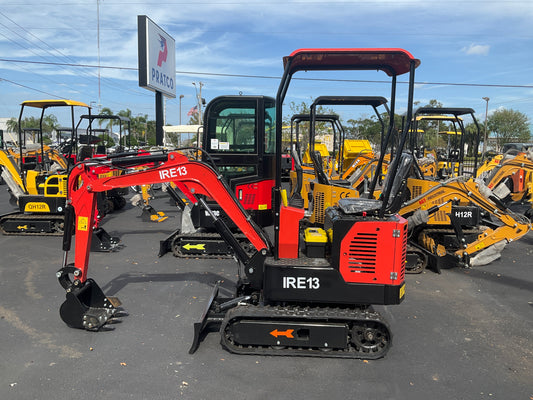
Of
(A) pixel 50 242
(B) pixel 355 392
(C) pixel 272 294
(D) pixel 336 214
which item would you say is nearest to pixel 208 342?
(C) pixel 272 294

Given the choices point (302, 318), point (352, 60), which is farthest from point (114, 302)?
point (352, 60)

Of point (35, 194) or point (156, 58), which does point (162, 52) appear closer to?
point (156, 58)

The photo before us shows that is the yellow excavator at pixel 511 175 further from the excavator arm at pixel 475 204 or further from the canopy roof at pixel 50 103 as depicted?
the canopy roof at pixel 50 103

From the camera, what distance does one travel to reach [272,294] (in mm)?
4180

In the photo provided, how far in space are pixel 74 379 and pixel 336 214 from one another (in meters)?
2.97

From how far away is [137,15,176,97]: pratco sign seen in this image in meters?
14.8

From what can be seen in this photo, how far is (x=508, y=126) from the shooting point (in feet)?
155

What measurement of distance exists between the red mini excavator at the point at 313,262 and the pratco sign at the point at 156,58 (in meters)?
11.5

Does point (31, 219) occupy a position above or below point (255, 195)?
below

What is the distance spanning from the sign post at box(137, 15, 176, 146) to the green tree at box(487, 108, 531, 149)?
39756mm

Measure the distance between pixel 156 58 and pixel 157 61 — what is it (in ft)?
0.55

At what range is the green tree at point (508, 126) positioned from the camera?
4588 centimetres

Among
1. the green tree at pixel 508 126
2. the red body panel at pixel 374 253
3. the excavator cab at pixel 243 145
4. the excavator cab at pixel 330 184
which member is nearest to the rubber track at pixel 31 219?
the excavator cab at pixel 243 145

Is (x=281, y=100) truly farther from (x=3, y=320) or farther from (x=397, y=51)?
(x=3, y=320)
